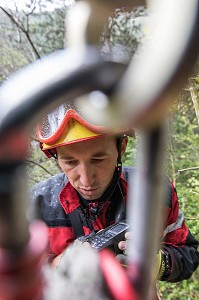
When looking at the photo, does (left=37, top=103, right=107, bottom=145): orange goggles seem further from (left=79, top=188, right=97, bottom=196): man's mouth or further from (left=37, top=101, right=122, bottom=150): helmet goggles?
(left=79, top=188, right=97, bottom=196): man's mouth

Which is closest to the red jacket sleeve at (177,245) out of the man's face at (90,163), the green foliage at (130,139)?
the man's face at (90,163)

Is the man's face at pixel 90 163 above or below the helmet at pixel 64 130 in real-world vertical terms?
below

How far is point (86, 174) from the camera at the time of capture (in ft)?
4.37

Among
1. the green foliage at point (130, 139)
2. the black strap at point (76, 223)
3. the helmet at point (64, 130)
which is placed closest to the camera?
the helmet at point (64, 130)

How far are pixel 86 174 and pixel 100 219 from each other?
26 centimetres

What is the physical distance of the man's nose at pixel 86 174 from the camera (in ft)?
4.36

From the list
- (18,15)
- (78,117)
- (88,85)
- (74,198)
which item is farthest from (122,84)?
(18,15)

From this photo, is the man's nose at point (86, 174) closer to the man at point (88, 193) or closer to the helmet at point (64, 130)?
the man at point (88, 193)

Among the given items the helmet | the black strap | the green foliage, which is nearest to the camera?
the helmet

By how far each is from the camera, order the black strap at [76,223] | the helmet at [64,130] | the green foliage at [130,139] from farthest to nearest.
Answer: the green foliage at [130,139], the black strap at [76,223], the helmet at [64,130]

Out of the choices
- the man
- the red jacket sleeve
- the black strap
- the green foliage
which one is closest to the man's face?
the man

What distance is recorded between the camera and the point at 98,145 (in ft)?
4.43

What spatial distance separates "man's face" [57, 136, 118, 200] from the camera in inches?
52.5

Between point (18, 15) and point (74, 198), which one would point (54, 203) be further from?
point (18, 15)
